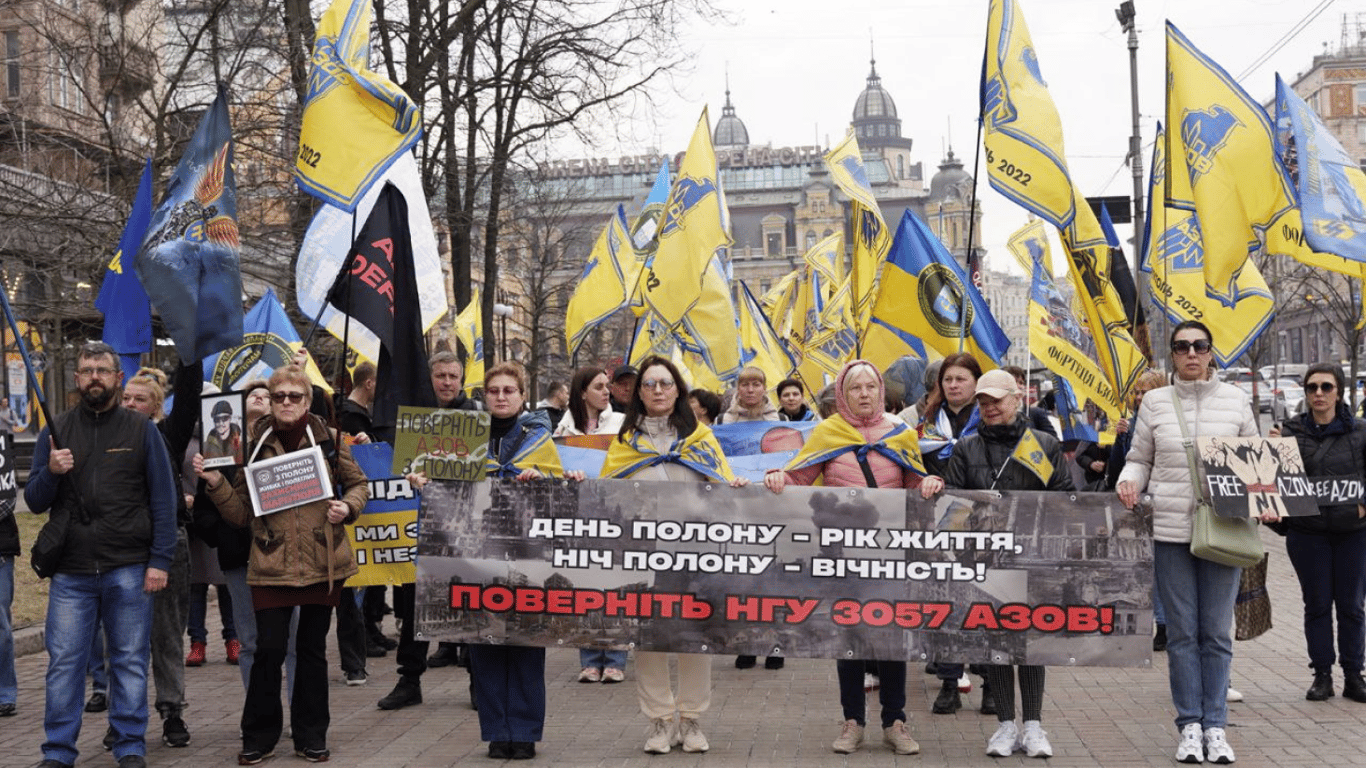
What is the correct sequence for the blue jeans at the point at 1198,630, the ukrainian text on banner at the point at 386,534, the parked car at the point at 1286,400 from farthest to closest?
the parked car at the point at 1286,400, the ukrainian text on banner at the point at 386,534, the blue jeans at the point at 1198,630

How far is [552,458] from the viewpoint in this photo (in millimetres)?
8008

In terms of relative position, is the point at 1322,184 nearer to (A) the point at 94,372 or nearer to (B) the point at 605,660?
(B) the point at 605,660

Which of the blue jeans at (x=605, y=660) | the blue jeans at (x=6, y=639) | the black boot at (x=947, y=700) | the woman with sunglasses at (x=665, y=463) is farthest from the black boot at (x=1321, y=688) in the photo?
the blue jeans at (x=6, y=639)

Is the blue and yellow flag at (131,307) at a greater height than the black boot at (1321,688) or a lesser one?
greater

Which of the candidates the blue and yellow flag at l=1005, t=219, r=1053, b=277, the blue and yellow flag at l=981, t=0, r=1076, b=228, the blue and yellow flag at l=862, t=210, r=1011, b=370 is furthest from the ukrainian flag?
the blue and yellow flag at l=1005, t=219, r=1053, b=277

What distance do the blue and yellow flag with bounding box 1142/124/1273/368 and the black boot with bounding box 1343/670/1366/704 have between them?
1.90 meters

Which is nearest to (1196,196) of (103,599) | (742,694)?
(742,694)

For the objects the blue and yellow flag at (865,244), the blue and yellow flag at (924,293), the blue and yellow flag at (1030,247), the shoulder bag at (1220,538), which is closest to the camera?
the shoulder bag at (1220,538)

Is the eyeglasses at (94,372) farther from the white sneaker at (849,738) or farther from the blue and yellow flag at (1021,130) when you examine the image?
the blue and yellow flag at (1021,130)

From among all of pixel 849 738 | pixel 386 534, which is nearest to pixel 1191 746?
pixel 849 738

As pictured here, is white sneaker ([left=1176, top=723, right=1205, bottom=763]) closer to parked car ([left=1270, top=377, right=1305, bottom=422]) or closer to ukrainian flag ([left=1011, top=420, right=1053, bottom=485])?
ukrainian flag ([left=1011, top=420, right=1053, bottom=485])

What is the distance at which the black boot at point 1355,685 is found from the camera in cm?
915

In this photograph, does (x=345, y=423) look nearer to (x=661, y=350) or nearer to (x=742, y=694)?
(x=742, y=694)

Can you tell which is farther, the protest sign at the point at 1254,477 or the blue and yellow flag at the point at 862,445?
the blue and yellow flag at the point at 862,445
